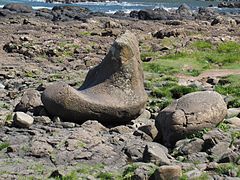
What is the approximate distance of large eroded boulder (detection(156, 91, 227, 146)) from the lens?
43.2 ft

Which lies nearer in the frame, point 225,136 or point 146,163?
point 146,163

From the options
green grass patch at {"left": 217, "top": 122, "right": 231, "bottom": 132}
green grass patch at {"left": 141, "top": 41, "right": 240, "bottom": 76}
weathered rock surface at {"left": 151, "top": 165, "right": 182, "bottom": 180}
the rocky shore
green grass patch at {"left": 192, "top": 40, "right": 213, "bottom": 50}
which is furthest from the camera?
green grass patch at {"left": 192, "top": 40, "right": 213, "bottom": 50}

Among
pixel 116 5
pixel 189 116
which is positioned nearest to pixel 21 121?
pixel 189 116

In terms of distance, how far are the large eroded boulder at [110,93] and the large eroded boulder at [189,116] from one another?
1.68 metres

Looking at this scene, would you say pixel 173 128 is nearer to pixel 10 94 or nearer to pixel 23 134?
pixel 23 134

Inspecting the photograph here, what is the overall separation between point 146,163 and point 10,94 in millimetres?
9509

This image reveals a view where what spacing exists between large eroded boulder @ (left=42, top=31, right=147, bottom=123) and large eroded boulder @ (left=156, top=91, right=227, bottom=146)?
1.68 m

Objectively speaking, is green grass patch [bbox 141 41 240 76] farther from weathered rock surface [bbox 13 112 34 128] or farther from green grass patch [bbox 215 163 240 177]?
green grass patch [bbox 215 163 240 177]

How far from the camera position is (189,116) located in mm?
13250

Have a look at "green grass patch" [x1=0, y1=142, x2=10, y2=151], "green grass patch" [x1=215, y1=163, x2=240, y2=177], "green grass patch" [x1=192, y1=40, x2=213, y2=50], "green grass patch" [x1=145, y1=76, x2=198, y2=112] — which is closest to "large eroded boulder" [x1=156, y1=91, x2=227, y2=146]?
"green grass patch" [x1=215, y1=163, x2=240, y2=177]

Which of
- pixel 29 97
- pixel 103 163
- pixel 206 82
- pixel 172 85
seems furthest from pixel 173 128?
pixel 206 82

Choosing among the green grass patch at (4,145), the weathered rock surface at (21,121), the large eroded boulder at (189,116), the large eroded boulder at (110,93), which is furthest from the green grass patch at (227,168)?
the weathered rock surface at (21,121)

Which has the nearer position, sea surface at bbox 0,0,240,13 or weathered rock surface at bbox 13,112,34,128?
weathered rock surface at bbox 13,112,34,128

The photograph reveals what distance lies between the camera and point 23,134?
13.5 meters
